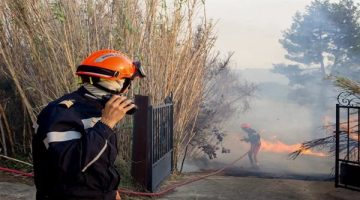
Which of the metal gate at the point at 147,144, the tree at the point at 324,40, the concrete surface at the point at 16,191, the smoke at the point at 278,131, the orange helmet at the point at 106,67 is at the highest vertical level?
the tree at the point at 324,40

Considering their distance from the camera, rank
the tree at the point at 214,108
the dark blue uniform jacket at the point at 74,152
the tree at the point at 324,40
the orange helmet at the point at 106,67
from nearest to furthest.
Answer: the dark blue uniform jacket at the point at 74,152
the orange helmet at the point at 106,67
the tree at the point at 214,108
the tree at the point at 324,40

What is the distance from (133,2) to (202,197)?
3.48 m

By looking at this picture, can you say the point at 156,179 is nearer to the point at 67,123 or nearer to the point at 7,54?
the point at 7,54

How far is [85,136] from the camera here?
2.30 meters

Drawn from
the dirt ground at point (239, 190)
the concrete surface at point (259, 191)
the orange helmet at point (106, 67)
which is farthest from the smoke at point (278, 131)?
the orange helmet at point (106, 67)

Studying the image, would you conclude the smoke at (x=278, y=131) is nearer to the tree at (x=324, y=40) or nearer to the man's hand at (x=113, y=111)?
the tree at (x=324, y=40)

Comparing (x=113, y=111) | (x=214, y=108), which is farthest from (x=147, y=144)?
(x=214, y=108)

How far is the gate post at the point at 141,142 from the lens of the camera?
19.7ft

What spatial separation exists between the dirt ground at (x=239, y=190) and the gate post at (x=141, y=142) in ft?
1.68

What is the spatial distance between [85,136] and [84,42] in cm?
429

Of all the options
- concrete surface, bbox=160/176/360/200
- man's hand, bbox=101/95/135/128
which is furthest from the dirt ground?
man's hand, bbox=101/95/135/128

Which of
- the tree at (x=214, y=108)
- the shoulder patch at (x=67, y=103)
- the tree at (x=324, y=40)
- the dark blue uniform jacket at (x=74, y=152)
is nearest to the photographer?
the dark blue uniform jacket at (x=74, y=152)

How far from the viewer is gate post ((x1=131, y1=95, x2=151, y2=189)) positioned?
6.01 m

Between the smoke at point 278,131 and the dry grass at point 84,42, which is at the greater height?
the dry grass at point 84,42
